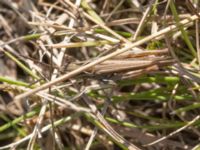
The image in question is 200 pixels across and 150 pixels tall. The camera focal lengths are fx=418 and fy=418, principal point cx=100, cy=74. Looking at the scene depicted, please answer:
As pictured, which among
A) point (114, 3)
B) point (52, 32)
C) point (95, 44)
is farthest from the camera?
point (114, 3)

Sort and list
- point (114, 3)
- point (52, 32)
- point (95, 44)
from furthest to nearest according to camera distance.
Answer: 1. point (114, 3)
2. point (52, 32)
3. point (95, 44)

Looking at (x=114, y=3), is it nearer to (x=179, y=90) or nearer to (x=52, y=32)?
(x=52, y=32)

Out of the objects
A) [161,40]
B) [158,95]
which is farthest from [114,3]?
[158,95]

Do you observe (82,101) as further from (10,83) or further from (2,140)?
(2,140)

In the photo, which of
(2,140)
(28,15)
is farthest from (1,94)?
(28,15)

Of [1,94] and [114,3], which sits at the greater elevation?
[114,3]

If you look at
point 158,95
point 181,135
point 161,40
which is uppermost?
point 161,40

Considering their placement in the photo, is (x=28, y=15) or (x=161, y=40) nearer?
(x=161, y=40)
